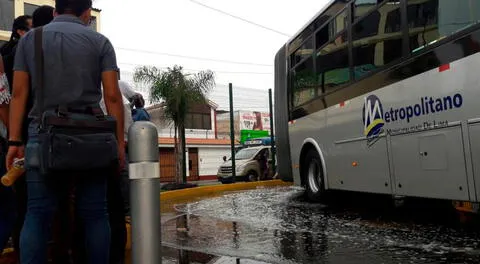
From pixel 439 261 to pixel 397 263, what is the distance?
356 mm

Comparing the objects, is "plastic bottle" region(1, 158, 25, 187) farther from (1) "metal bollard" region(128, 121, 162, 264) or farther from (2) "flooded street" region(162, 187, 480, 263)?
(2) "flooded street" region(162, 187, 480, 263)

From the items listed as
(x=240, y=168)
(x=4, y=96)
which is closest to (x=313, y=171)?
(x=4, y=96)

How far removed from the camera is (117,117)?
290 cm

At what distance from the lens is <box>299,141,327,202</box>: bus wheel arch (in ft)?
27.9

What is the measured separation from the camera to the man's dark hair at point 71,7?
299cm

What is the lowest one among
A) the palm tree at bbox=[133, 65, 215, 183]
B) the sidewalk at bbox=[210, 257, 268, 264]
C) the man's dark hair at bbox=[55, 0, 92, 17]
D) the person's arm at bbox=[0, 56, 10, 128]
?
the sidewalk at bbox=[210, 257, 268, 264]

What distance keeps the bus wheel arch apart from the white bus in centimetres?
2

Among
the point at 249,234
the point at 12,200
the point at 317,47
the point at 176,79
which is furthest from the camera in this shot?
the point at 176,79

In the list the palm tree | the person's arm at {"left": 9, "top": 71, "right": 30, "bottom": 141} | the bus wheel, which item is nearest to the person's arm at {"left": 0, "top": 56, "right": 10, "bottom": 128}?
the person's arm at {"left": 9, "top": 71, "right": 30, "bottom": 141}

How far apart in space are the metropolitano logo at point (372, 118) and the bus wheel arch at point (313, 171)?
1716mm

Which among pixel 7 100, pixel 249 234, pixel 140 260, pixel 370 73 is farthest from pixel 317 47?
pixel 140 260

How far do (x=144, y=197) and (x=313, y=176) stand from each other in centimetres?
687

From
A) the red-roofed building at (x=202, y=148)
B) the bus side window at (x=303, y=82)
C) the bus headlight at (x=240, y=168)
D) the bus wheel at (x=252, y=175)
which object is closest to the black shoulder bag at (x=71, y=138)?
the bus side window at (x=303, y=82)

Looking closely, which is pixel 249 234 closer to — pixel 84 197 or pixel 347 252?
pixel 347 252
